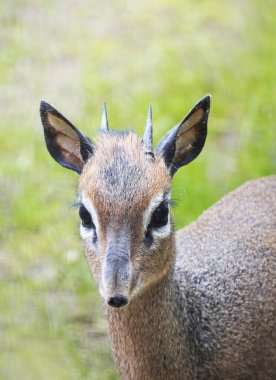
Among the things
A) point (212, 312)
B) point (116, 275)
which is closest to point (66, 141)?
point (116, 275)

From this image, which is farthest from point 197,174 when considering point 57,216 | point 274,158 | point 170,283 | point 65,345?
point 170,283

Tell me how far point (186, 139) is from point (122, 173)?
61cm

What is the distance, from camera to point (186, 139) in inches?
188

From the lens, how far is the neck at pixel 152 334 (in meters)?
4.61

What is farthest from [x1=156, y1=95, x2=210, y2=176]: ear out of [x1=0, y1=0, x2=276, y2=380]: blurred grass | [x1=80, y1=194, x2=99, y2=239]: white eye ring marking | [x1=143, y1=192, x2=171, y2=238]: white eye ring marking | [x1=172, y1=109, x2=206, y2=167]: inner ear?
[x1=0, y1=0, x2=276, y2=380]: blurred grass

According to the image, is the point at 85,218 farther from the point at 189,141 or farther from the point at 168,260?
the point at 189,141

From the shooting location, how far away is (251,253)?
518 cm

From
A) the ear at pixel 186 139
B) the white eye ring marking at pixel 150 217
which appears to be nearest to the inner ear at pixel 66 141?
the ear at pixel 186 139

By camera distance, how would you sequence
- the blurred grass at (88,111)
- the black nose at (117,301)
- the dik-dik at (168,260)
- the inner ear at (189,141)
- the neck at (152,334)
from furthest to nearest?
the blurred grass at (88,111), the inner ear at (189,141), the neck at (152,334), the dik-dik at (168,260), the black nose at (117,301)

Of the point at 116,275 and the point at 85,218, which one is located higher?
the point at 85,218

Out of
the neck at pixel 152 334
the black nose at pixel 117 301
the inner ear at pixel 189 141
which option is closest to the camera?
the black nose at pixel 117 301

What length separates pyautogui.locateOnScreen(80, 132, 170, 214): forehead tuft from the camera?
13.8 ft

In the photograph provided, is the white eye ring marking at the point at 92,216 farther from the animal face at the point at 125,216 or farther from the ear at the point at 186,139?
the ear at the point at 186,139

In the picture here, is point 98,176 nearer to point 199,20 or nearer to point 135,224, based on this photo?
point 135,224
